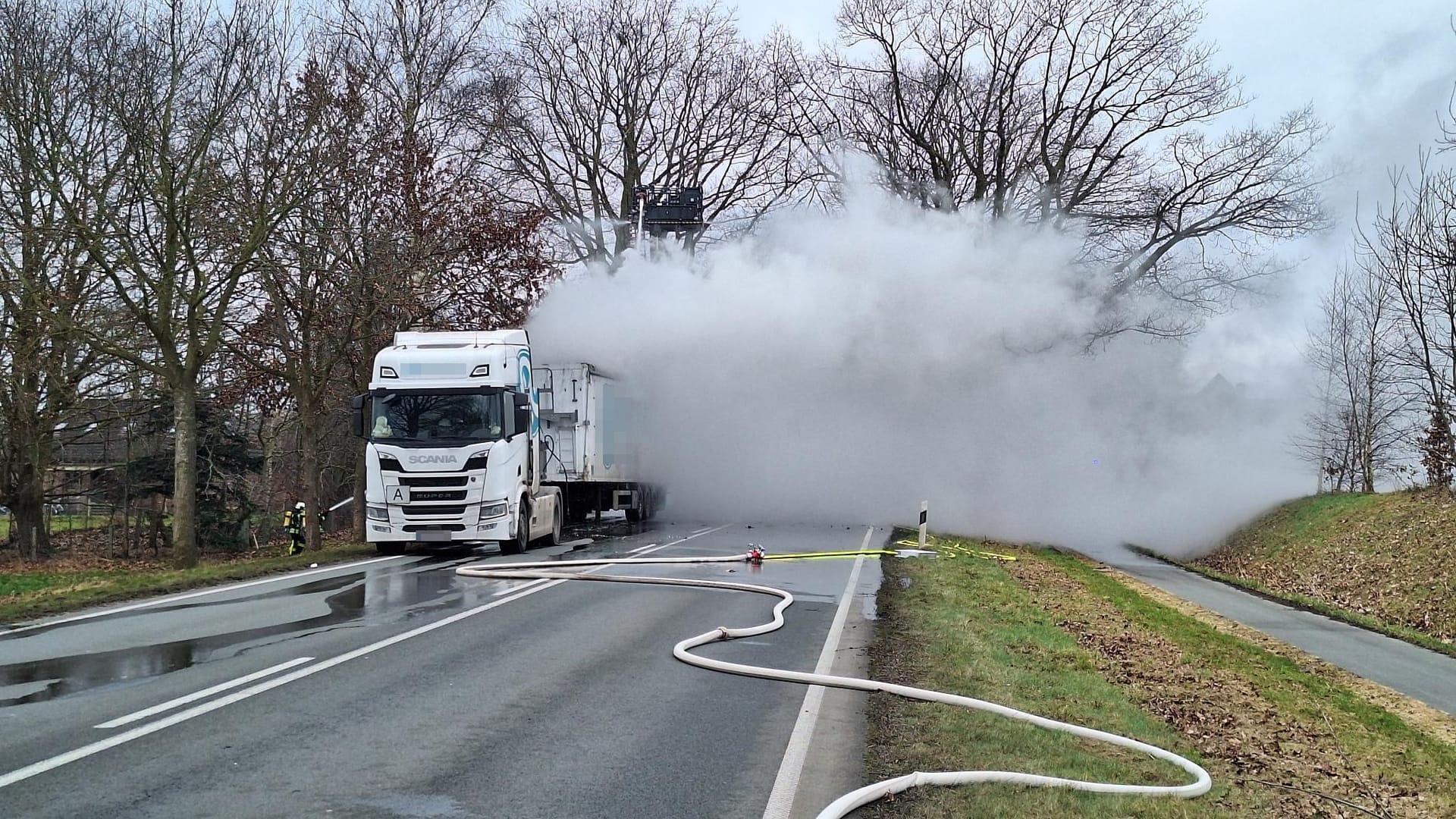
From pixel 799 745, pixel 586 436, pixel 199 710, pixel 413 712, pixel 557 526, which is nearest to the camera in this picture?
pixel 799 745

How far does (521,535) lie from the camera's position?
19125 mm

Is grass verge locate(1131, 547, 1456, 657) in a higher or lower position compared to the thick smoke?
lower

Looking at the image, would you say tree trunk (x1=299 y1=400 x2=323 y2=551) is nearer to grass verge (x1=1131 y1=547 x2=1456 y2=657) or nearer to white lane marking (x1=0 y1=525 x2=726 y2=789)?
white lane marking (x1=0 y1=525 x2=726 y2=789)

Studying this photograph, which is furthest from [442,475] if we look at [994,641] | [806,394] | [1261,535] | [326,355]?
[1261,535]

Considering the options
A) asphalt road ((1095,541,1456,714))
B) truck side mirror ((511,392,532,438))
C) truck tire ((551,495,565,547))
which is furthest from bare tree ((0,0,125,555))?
asphalt road ((1095,541,1456,714))

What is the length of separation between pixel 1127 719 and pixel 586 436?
16691 mm

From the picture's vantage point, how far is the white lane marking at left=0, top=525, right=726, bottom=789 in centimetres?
560

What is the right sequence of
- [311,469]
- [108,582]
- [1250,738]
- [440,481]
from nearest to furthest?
[1250,738]
[108,582]
[440,481]
[311,469]

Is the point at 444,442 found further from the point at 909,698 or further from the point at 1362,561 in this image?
the point at 1362,561

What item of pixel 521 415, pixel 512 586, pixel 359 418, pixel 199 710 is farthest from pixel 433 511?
pixel 199 710

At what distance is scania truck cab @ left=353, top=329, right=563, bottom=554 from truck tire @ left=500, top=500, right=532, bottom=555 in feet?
0.21

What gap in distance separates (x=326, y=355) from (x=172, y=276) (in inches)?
214

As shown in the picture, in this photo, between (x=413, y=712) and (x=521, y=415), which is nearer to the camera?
(x=413, y=712)

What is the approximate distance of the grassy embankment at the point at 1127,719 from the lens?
20.5ft
